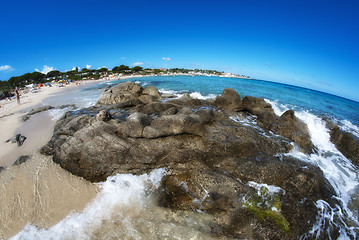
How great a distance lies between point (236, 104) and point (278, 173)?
7952 millimetres

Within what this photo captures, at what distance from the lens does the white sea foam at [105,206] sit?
15.2 feet

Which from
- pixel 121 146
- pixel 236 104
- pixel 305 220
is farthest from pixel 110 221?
pixel 236 104

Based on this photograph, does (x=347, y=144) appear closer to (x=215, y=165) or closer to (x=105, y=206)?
(x=215, y=165)

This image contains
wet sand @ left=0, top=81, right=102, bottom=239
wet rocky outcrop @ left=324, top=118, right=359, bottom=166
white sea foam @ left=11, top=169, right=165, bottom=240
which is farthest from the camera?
wet rocky outcrop @ left=324, top=118, right=359, bottom=166

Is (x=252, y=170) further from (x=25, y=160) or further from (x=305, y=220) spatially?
(x=25, y=160)

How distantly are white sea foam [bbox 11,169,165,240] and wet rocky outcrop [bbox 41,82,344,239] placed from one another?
42 cm

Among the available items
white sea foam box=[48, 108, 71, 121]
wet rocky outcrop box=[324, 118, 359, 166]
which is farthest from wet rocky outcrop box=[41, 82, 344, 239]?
white sea foam box=[48, 108, 71, 121]

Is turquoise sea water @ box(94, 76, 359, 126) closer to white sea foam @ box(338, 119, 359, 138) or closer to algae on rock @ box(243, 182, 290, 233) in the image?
white sea foam @ box(338, 119, 359, 138)

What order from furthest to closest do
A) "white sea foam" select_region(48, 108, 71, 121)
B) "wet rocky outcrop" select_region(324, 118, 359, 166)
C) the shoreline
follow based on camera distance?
"white sea foam" select_region(48, 108, 71, 121)
"wet rocky outcrop" select_region(324, 118, 359, 166)
the shoreline

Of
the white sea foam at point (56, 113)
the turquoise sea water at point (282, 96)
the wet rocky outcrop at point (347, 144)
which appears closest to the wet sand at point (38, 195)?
the white sea foam at point (56, 113)

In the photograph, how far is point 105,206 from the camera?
5426 millimetres

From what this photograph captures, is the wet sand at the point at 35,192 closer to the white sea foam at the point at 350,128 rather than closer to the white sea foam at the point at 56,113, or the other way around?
the white sea foam at the point at 56,113

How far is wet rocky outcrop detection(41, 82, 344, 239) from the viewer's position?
197 inches

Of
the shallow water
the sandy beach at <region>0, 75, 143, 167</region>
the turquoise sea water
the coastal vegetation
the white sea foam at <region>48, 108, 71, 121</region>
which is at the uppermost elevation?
the coastal vegetation
